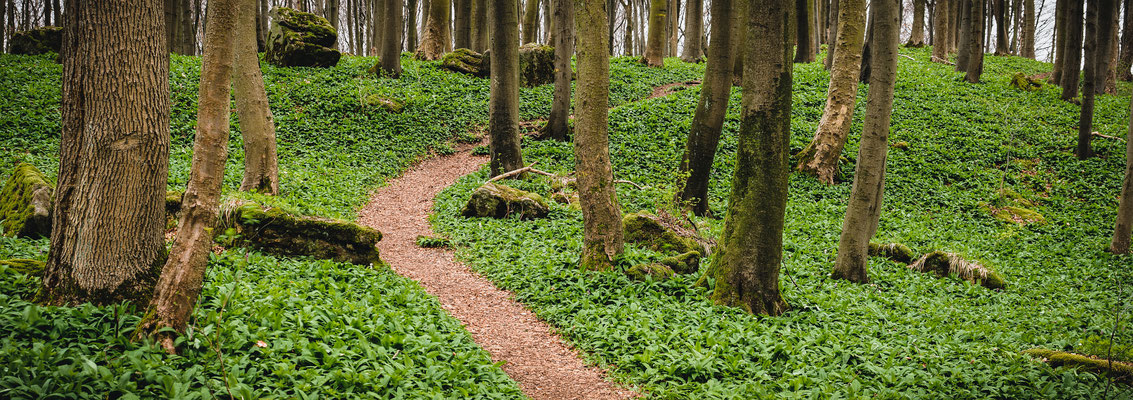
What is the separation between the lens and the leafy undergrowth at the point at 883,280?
514 cm

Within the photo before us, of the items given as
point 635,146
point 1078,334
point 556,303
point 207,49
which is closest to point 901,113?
point 635,146

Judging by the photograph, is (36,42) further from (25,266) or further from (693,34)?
(693,34)

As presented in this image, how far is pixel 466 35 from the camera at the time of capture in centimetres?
2425

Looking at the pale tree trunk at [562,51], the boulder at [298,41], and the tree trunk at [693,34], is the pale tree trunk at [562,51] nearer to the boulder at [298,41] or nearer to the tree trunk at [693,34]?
the boulder at [298,41]

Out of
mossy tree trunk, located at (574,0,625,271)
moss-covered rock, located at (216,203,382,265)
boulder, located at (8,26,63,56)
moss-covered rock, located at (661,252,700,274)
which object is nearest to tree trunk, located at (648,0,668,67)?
mossy tree trunk, located at (574,0,625,271)

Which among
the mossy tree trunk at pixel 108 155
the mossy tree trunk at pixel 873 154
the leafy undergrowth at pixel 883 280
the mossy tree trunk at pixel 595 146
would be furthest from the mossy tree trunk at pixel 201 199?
the mossy tree trunk at pixel 873 154

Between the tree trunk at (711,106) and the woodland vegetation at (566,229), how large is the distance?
0.05 m

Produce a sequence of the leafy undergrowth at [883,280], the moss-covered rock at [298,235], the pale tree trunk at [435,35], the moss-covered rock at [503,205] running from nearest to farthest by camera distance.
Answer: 1. the leafy undergrowth at [883,280]
2. the moss-covered rock at [298,235]
3. the moss-covered rock at [503,205]
4. the pale tree trunk at [435,35]

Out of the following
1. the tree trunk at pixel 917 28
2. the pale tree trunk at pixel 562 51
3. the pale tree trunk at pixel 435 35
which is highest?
the tree trunk at pixel 917 28

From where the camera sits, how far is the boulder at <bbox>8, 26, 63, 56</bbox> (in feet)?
63.5

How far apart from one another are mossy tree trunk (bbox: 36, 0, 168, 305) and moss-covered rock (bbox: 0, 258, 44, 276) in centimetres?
72

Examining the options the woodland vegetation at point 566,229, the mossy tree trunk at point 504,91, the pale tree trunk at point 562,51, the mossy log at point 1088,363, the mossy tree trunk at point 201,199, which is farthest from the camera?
the pale tree trunk at point 562,51

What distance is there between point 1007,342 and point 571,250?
17.2 ft

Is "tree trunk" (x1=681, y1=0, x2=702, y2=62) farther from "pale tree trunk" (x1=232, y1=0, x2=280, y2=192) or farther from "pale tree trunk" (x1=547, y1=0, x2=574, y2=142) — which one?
"pale tree trunk" (x1=232, y1=0, x2=280, y2=192)
